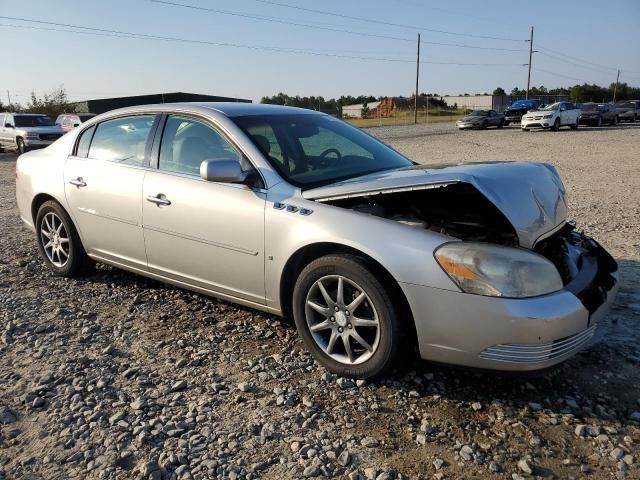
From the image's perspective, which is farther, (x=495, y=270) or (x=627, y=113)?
(x=627, y=113)

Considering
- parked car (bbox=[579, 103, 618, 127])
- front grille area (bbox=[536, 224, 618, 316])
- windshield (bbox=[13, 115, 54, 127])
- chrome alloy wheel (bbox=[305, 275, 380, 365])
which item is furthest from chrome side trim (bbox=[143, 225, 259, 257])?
parked car (bbox=[579, 103, 618, 127])

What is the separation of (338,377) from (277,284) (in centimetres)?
69

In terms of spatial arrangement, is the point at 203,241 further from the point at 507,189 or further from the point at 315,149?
the point at 507,189

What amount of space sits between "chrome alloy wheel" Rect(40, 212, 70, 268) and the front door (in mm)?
1326

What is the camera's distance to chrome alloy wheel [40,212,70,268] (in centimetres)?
498

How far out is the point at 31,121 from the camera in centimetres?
2169

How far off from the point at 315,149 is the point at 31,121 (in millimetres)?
21508

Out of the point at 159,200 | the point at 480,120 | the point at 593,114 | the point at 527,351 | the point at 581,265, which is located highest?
the point at 593,114

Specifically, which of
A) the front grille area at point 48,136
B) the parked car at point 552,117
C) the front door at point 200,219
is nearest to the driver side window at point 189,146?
the front door at point 200,219

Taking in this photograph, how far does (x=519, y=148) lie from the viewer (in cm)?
1927

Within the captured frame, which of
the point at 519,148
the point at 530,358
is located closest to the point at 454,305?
the point at 530,358

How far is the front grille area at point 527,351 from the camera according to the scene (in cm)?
266

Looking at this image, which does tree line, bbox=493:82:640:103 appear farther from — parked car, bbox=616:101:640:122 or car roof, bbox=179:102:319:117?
car roof, bbox=179:102:319:117

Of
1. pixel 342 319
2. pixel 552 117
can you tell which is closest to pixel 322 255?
pixel 342 319
